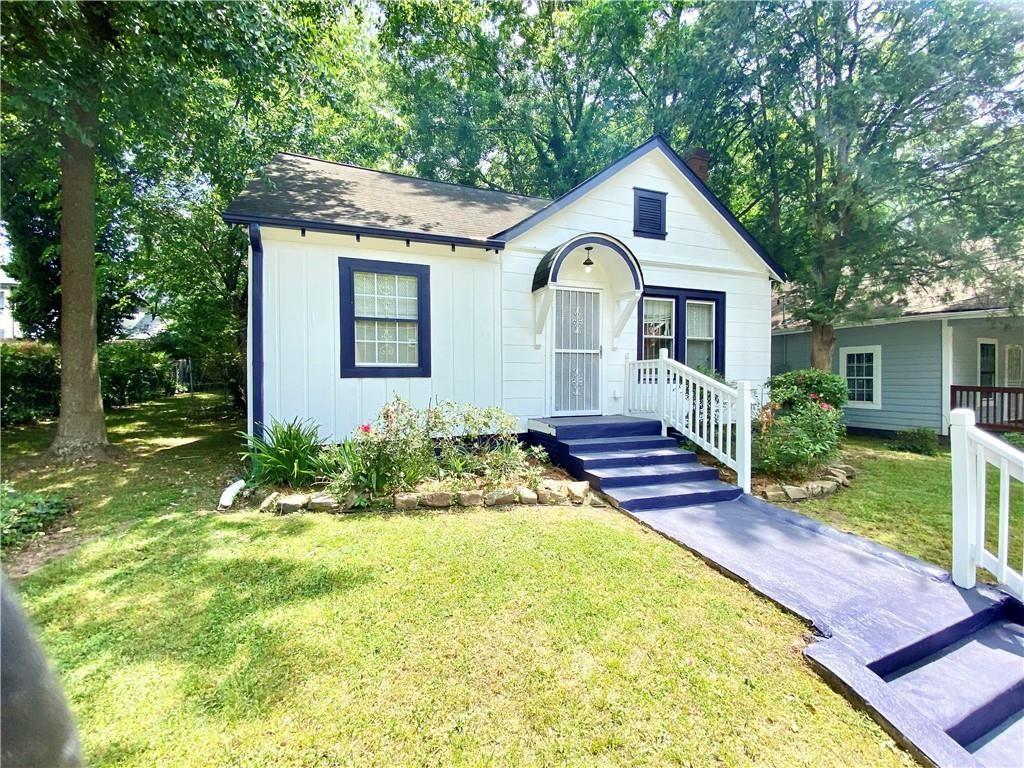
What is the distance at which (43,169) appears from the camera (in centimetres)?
889

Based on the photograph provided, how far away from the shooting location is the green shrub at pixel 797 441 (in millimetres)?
6418

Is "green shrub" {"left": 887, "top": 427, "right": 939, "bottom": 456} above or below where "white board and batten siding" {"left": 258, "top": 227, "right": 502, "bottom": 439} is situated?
below

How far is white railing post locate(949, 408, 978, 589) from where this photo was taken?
3635 millimetres

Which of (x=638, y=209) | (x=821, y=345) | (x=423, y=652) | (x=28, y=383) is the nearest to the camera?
(x=423, y=652)

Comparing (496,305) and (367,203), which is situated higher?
(367,203)

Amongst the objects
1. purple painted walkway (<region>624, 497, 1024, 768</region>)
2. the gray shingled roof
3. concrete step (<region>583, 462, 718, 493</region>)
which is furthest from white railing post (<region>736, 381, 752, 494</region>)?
the gray shingled roof

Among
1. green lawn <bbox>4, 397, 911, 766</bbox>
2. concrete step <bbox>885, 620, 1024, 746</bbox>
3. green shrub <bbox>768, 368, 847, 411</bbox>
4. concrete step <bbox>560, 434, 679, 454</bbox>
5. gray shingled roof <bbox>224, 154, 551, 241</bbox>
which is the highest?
gray shingled roof <bbox>224, 154, 551, 241</bbox>

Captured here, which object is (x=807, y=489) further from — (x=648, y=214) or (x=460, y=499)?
(x=648, y=214)

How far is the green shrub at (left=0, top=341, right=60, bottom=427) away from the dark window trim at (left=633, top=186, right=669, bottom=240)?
14237 millimetres

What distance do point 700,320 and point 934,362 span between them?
22.9 ft

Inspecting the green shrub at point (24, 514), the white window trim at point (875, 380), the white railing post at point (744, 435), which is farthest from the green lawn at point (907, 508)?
the green shrub at point (24, 514)

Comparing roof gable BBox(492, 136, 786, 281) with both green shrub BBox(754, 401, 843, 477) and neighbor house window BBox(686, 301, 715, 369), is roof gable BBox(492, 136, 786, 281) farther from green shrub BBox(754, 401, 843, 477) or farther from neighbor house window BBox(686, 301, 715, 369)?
green shrub BBox(754, 401, 843, 477)

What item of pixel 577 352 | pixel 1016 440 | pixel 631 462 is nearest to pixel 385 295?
pixel 577 352

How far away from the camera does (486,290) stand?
24.3ft
